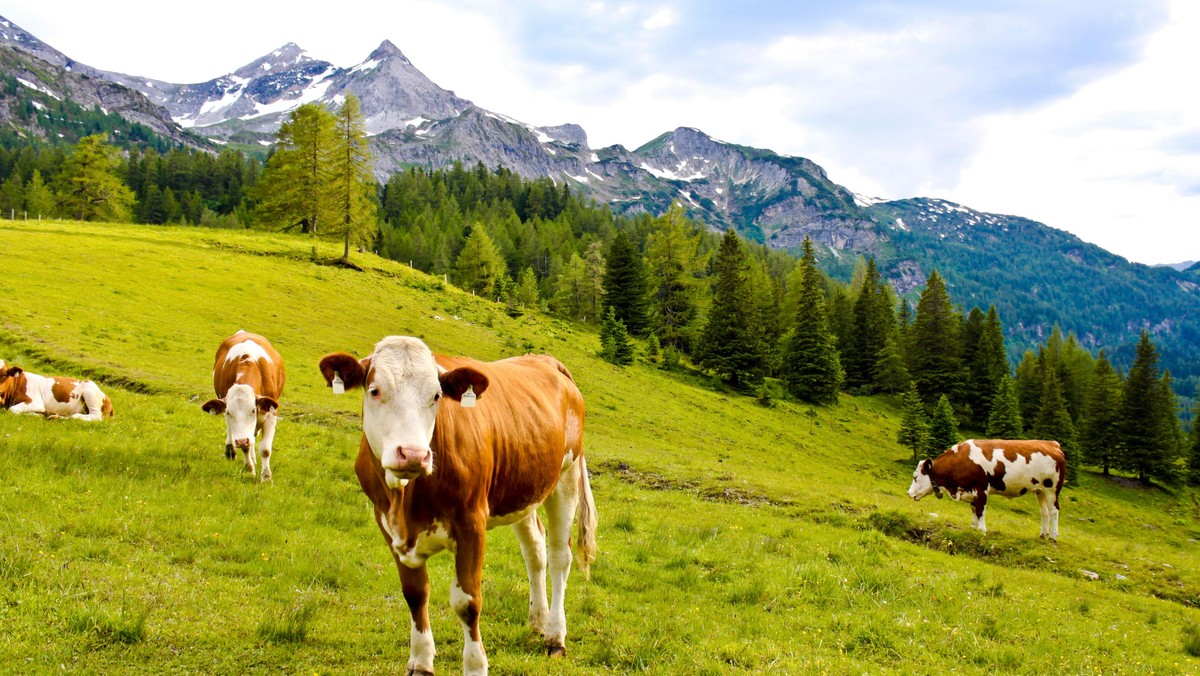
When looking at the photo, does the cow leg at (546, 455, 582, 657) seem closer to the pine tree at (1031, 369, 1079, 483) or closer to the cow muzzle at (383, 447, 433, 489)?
the cow muzzle at (383, 447, 433, 489)

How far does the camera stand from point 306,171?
51.2 m

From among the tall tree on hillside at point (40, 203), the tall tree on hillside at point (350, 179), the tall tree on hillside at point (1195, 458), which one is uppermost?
the tall tree on hillside at point (350, 179)

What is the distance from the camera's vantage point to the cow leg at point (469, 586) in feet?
13.9

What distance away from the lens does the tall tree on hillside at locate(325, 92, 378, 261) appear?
152ft

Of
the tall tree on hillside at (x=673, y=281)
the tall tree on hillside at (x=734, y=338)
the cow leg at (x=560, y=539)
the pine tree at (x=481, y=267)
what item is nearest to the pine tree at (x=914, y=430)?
the tall tree on hillside at (x=734, y=338)

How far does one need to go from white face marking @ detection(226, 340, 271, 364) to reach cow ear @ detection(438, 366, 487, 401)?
8706 millimetres

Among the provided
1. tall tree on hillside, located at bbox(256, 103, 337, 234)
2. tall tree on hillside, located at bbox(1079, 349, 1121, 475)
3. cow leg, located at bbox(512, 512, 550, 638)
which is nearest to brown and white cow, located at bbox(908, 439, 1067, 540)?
cow leg, located at bbox(512, 512, 550, 638)

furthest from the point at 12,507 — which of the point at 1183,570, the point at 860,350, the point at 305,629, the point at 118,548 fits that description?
the point at 860,350

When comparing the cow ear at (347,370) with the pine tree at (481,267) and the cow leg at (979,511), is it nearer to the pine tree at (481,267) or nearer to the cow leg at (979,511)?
the cow leg at (979,511)

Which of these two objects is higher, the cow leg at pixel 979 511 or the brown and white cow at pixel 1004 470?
the brown and white cow at pixel 1004 470

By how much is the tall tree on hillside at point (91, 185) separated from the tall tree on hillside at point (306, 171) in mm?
21830

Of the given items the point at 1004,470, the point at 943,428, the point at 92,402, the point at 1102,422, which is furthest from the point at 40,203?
the point at 1102,422

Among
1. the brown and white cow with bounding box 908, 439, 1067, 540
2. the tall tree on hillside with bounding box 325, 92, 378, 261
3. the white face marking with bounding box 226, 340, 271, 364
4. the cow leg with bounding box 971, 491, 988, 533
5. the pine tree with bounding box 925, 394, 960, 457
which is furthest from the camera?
the tall tree on hillside with bounding box 325, 92, 378, 261

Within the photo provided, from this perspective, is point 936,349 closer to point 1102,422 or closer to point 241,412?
point 1102,422
